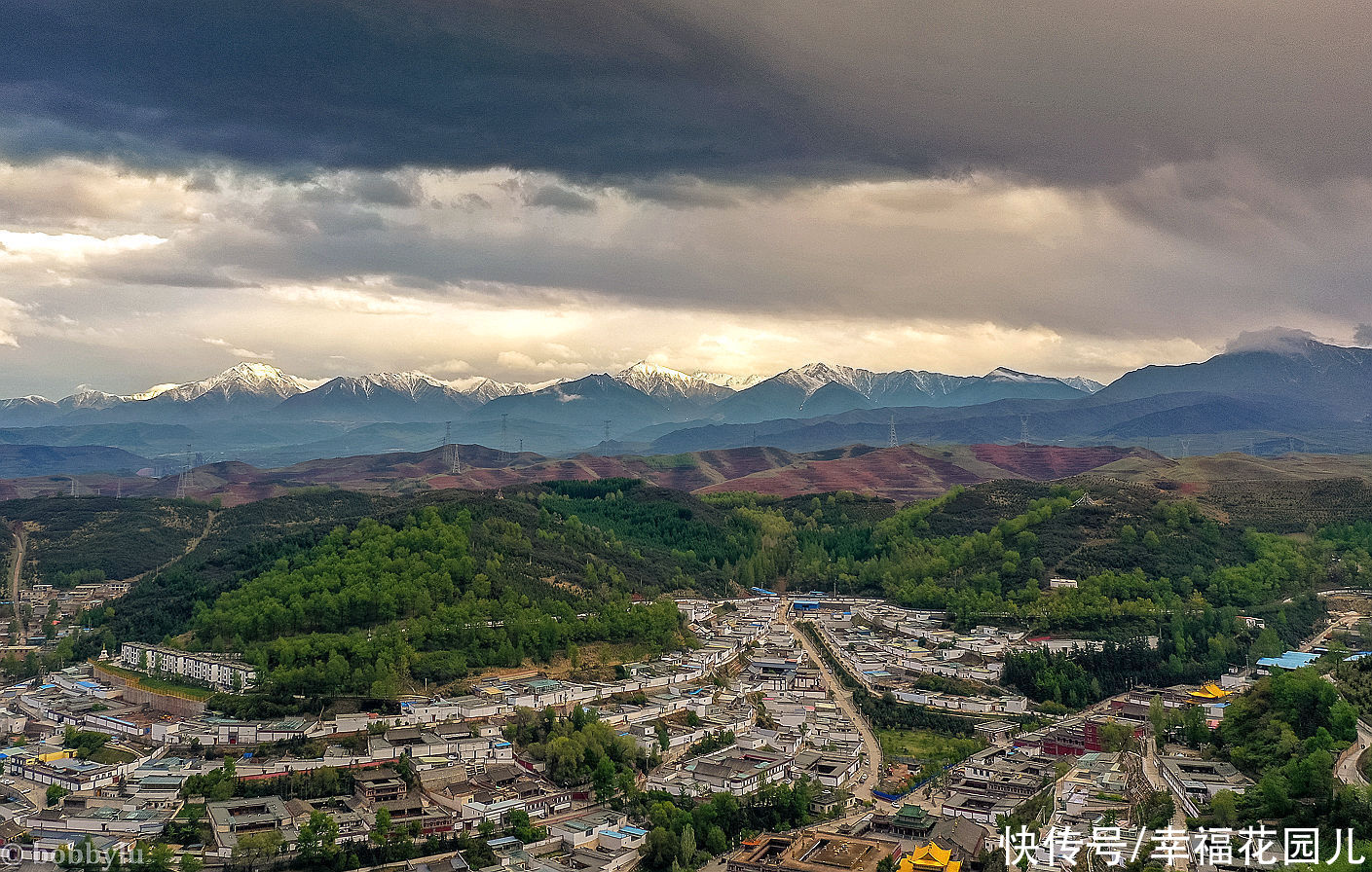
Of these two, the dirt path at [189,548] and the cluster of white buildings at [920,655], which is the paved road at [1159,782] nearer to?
the cluster of white buildings at [920,655]

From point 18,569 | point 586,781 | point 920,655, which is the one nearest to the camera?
point 586,781

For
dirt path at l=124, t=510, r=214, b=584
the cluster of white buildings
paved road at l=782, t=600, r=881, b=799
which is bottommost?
paved road at l=782, t=600, r=881, b=799

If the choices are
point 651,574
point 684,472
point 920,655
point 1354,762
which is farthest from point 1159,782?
point 684,472

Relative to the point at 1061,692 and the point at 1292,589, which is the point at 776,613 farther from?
the point at 1292,589

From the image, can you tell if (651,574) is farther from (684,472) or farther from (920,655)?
(684,472)

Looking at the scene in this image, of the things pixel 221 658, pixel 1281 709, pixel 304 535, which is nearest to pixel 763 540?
pixel 304 535

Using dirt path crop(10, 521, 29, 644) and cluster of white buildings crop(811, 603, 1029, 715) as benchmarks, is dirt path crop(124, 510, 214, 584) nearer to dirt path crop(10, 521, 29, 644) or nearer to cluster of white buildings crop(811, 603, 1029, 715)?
dirt path crop(10, 521, 29, 644)

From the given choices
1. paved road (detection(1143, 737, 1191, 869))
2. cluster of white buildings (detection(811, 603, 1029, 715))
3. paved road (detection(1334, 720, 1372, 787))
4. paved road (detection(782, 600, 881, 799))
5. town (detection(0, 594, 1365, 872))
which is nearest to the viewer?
paved road (detection(1143, 737, 1191, 869))

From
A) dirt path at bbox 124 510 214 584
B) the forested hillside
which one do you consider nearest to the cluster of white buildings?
the forested hillside
